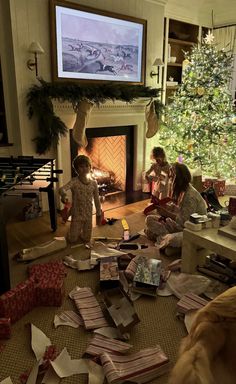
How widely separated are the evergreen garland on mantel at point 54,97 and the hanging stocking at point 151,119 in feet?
2.16

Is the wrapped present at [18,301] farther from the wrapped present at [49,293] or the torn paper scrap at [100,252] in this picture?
the torn paper scrap at [100,252]

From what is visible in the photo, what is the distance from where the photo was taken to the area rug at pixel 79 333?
5.11 ft

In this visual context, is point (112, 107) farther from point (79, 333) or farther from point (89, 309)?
point (79, 333)

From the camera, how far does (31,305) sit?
6.39 feet

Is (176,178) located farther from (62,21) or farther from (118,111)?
(62,21)

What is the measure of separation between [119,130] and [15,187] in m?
2.22

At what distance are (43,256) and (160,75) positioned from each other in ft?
10.1

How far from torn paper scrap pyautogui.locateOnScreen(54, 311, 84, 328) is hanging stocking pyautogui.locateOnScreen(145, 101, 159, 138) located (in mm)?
2898

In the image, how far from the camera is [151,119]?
4.13 metres

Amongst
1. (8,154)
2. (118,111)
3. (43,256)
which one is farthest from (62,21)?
(43,256)

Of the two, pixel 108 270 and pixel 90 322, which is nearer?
pixel 90 322

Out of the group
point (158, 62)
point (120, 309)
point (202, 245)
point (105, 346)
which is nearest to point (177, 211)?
point (202, 245)

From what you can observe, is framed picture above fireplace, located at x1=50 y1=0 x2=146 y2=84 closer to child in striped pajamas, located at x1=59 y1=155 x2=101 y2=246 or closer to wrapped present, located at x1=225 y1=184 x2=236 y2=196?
child in striped pajamas, located at x1=59 y1=155 x2=101 y2=246

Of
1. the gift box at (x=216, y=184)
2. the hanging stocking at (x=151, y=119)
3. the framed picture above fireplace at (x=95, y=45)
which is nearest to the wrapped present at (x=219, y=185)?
the gift box at (x=216, y=184)
